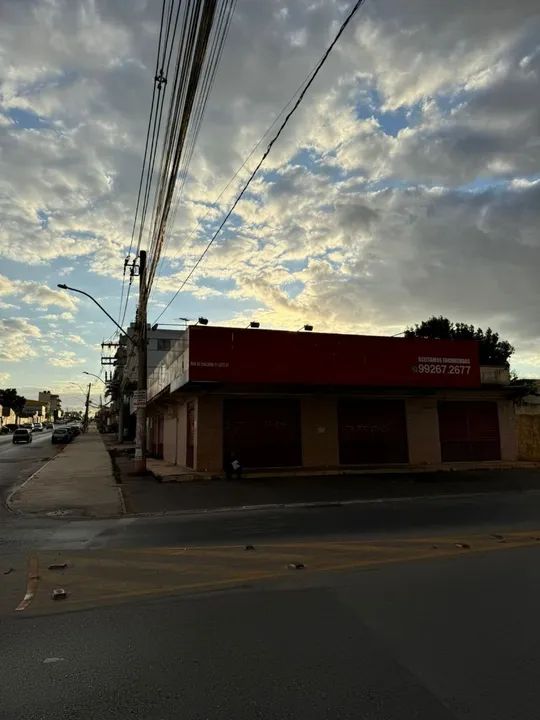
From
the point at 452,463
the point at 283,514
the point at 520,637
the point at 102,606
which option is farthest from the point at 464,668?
the point at 452,463

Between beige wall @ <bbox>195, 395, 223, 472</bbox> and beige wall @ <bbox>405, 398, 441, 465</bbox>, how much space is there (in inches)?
335

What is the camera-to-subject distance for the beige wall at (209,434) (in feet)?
69.8

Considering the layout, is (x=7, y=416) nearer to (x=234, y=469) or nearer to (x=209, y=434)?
(x=209, y=434)

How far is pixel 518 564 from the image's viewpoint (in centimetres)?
736

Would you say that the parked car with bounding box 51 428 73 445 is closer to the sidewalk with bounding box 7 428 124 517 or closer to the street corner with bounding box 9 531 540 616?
the sidewalk with bounding box 7 428 124 517

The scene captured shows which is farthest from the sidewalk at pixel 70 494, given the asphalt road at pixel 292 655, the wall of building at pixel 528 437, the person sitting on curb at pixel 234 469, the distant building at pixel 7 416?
the distant building at pixel 7 416

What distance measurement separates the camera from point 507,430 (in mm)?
26266

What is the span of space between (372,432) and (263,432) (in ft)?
16.2

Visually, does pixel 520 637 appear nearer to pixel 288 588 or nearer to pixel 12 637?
pixel 288 588

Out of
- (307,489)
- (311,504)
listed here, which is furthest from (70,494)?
(311,504)

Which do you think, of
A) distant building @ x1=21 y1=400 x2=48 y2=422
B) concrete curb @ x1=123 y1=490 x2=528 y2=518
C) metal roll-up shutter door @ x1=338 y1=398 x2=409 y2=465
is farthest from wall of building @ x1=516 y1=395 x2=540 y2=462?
distant building @ x1=21 y1=400 x2=48 y2=422

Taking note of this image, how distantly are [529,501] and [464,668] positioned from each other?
1121 centimetres

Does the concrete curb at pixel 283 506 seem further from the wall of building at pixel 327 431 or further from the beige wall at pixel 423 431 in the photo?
the beige wall at pixel 423 431

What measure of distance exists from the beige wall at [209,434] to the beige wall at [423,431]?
852 cm
